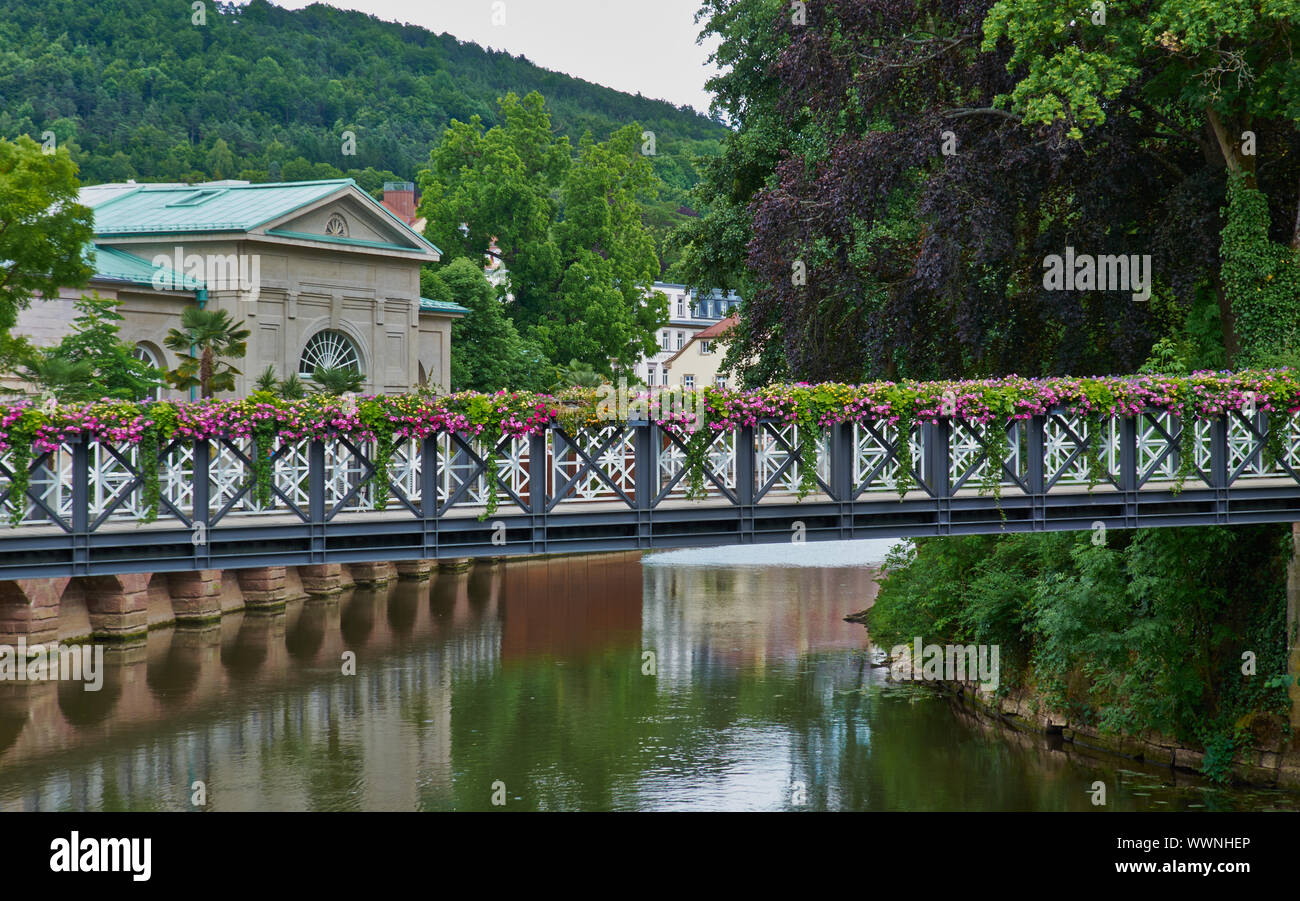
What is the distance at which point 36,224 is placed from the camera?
1260 inches

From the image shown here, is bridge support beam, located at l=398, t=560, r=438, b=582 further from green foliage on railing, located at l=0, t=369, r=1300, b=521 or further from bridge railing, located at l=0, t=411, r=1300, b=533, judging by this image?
green foliage on railing, located at l=0, t=369, r=1300, b=521

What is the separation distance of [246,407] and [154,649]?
68.5 feet

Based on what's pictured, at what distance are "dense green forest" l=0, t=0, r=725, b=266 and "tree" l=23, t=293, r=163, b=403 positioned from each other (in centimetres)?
3515

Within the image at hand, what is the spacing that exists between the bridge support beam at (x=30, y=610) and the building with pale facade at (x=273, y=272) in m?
11.5

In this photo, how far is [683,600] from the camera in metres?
44.4

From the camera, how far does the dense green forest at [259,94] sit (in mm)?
83250

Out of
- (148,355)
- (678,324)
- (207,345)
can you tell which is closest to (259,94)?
(678,324)

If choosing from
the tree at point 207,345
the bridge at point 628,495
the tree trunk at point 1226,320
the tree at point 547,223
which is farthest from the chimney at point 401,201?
the bridge at point 628,495

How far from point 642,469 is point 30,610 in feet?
65.9

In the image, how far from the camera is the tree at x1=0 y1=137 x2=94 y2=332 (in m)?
31.3

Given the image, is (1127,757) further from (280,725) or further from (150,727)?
(150,727)

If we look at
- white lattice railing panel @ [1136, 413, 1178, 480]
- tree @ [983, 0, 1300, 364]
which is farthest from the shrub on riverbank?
tree @ [983, 0, 1300, 364]

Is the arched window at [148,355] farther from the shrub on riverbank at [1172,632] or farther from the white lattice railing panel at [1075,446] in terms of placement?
the white lattice railing panel at [1075,446]
